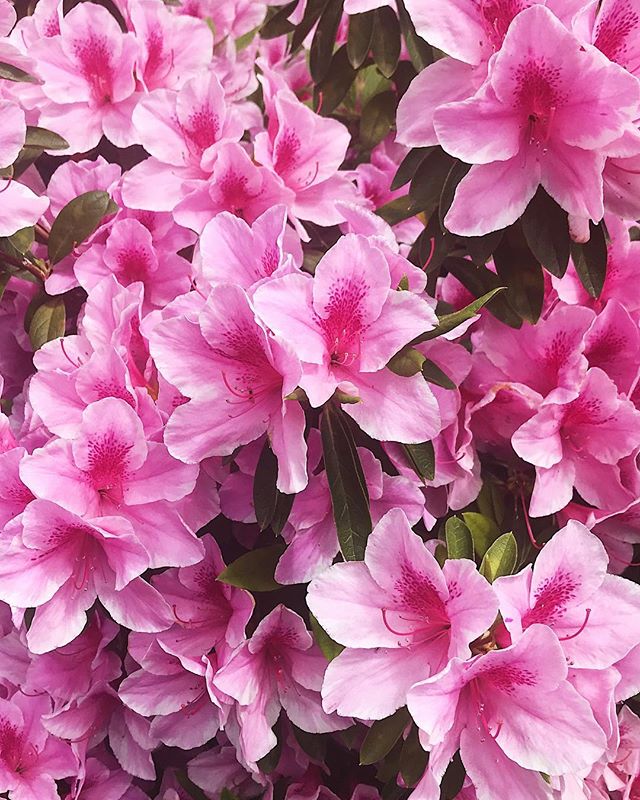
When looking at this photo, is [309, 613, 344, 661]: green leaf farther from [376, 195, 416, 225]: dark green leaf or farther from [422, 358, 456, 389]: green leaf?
[376, 195, 416, 225]: dark green leaf

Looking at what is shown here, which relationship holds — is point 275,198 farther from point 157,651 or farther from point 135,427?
point 157,651

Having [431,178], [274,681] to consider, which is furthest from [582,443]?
[274,681]

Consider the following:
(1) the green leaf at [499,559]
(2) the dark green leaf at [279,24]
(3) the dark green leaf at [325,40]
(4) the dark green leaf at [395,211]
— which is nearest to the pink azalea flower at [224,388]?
→ (1) the green leaf at [499,559]

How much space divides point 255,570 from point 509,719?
34 centimetres

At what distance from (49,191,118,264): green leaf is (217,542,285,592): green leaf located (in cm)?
50

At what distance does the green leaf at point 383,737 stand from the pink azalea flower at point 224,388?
31 centimetres

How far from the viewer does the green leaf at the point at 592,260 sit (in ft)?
3.47

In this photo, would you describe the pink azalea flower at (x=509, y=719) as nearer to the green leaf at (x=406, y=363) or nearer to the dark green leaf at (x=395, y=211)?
the green leaf at (x=406, y=363)

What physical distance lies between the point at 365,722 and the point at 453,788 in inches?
4.9

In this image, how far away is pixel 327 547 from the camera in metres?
1.05

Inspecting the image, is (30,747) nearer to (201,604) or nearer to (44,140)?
(201,604)

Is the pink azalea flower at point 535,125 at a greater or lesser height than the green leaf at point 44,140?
greater

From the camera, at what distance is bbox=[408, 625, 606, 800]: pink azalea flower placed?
851 millimetres

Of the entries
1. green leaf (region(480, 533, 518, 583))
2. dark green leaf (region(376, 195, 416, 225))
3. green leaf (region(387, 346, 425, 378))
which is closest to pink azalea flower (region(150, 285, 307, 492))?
green leaf (region(387, 346, 425, 378))
